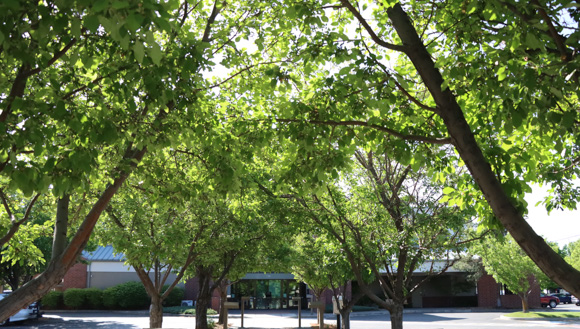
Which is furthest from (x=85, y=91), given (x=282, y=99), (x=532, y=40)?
(x=532, y=40)

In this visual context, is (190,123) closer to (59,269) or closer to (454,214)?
(59,269)

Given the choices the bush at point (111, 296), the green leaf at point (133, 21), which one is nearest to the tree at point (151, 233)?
the green leaf at point (133, 21)

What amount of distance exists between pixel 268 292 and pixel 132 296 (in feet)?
36.7

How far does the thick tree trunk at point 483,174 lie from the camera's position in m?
3.88

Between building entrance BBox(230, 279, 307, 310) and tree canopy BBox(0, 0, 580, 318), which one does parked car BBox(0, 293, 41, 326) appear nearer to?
building entrance BBox(230, 279, 307, 310)

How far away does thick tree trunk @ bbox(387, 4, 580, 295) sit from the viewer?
12.7 feet

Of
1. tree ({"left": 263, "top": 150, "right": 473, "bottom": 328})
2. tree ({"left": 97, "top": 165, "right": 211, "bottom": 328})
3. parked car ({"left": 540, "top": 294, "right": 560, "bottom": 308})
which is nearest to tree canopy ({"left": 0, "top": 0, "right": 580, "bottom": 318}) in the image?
tree ({"left": 263, "top": 150, "right": 473, "bottom": 328})

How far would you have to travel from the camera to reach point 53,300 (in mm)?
35562

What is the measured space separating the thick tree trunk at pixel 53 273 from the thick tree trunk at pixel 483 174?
3.51 metres

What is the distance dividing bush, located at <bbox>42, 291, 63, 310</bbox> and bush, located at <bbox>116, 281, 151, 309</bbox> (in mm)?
4452

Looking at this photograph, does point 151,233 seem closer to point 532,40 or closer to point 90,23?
point 90,23

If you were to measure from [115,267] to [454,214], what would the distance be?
109 feet

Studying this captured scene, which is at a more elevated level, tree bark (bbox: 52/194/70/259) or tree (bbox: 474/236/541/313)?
tree bark (bbox: 52/194/70/259)

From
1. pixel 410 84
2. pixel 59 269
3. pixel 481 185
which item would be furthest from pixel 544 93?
pixel 59 269
